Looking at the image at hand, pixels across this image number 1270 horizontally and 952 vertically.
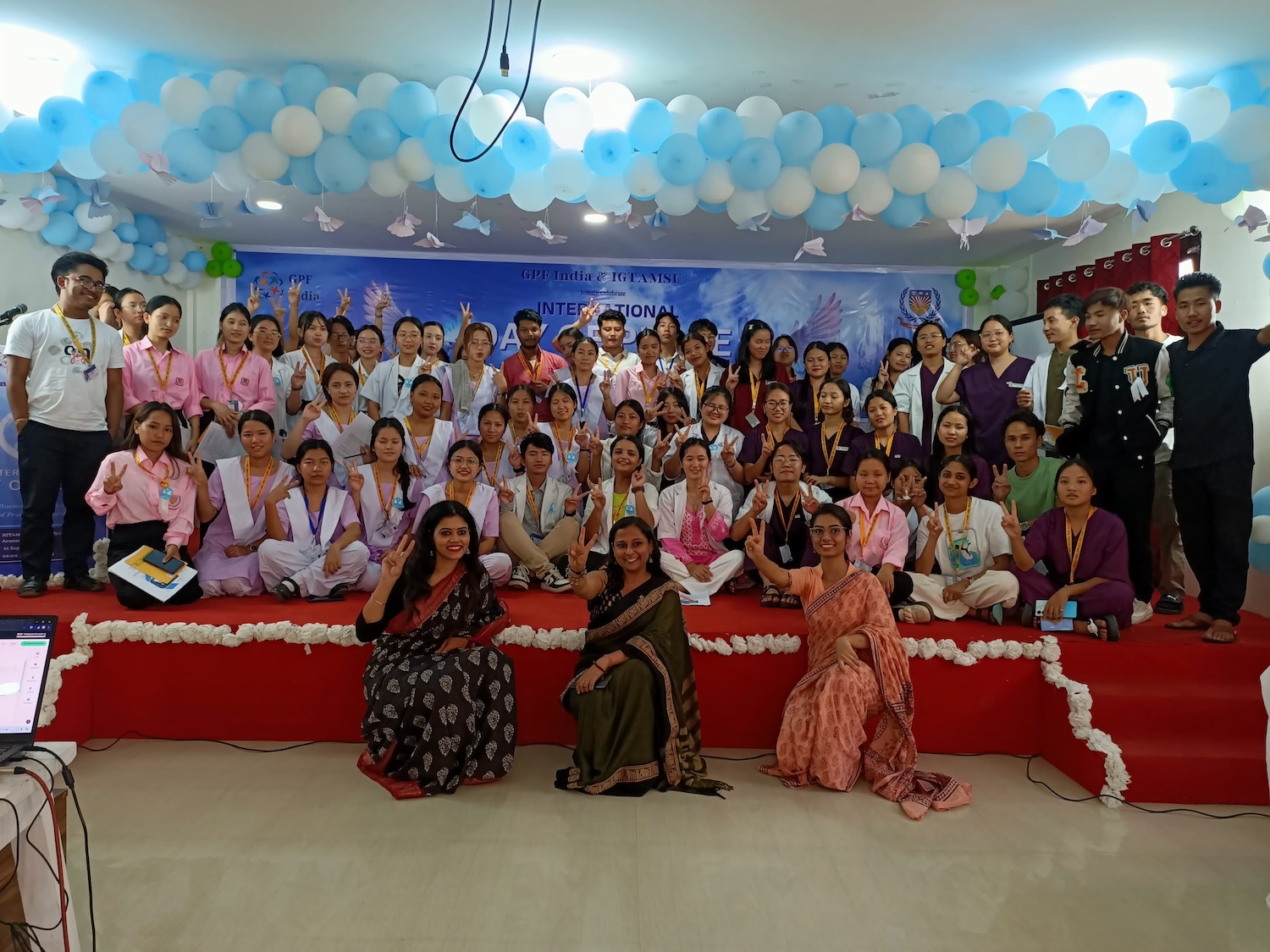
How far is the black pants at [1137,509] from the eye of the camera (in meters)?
4.02

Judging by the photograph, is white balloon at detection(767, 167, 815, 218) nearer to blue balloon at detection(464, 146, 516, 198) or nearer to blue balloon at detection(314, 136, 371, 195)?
blue balloon at detection(464, 146, 516, 198)

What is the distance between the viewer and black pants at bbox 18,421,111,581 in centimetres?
398

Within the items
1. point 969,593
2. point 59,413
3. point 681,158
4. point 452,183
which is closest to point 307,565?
point 59,413

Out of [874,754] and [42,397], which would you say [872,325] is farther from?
[42,397]

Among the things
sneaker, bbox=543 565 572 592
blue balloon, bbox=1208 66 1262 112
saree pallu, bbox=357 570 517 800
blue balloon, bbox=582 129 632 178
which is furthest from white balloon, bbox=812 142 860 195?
saree pallu, bbox=357 570 517 800

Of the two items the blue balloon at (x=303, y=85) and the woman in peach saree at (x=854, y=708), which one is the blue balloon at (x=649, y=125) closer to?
the blue balloon at (x=303, y=85)

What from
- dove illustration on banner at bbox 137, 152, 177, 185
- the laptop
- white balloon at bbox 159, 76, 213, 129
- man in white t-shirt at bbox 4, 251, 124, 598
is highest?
white balloon at bbox 159, 76, 213, 129

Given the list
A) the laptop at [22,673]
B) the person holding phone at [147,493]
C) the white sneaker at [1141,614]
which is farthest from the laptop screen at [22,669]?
the white sneaker at [1141,614]

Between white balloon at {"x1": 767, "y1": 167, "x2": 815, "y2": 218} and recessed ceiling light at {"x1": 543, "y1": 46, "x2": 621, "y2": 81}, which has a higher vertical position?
recessed ceiling light at {"x1": 543, "y1": 46, "x2": 621, "y2": 81}

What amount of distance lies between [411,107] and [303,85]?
0.55 metres

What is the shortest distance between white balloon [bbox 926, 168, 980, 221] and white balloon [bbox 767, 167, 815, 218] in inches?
23.5

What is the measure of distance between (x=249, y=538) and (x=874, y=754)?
9.93ft

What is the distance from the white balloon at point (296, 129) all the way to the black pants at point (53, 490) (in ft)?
5.63

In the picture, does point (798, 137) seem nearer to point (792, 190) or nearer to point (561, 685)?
point (792, 190)
